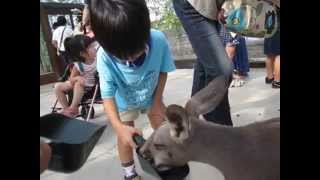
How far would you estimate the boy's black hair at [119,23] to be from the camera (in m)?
1.03

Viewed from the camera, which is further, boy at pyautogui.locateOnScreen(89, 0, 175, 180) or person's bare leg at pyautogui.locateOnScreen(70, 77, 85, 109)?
person's bare leg at pyautogui.locateOnScreen(70, 77, 85, 109)

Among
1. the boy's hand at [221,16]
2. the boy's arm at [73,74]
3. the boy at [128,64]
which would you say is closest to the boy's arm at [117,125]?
the boy at [128,64]

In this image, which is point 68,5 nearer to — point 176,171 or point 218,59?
point 218,59

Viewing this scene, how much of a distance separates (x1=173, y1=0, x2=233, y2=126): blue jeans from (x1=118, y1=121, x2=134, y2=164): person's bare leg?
0.73ft

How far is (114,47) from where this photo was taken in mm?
1070

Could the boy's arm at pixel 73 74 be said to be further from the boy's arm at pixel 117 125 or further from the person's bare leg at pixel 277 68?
the person's bare leg at pixel 277 68

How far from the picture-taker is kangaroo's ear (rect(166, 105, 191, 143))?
106 cm

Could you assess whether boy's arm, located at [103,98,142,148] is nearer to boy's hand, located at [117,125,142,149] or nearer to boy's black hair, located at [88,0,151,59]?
boy's hand, located at [117,125,142,149]

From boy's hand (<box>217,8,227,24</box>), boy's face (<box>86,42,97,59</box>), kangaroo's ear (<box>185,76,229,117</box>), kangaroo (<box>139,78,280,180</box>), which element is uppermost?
A: boy's hand (<box>217,8,227,24</box>)

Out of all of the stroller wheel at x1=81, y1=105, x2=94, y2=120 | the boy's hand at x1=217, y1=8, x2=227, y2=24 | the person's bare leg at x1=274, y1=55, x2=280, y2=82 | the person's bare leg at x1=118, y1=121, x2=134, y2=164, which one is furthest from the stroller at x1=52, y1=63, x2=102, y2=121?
the person's bare leg at x1=274, y1=55, x2=280, y2=82

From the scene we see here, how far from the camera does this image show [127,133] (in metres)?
1.16

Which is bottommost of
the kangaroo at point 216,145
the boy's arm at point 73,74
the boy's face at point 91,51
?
the kangaroo at point 216,145

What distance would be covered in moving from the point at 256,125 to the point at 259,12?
296 millimetres
